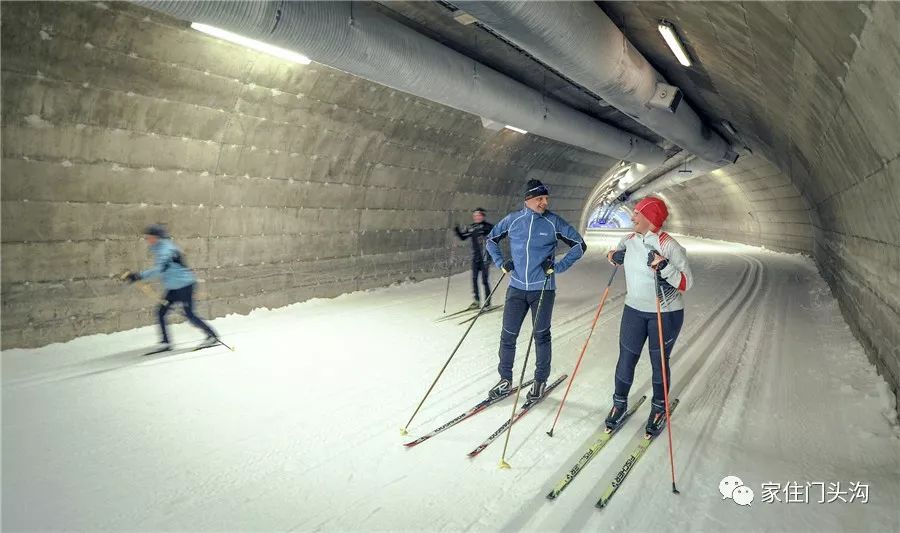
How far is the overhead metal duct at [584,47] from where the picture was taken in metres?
4.51

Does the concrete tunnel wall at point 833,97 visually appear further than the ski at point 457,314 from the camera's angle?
No

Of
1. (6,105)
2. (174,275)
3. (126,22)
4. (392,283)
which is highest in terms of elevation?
(126,22)

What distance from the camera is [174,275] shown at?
6020mm

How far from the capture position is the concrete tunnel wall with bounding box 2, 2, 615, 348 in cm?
534

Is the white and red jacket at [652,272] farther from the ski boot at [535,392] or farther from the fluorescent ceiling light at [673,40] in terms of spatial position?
the fluorescent ceiling light at [673,40]

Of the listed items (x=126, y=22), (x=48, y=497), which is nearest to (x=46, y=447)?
(x=48, y=497)

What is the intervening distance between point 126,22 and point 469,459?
5807mm

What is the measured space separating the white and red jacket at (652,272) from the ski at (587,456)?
1.04 m

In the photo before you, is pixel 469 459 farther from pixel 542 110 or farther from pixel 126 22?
pixel 542 110

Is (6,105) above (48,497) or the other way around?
above

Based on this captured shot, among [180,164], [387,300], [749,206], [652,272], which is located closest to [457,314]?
[387,300]

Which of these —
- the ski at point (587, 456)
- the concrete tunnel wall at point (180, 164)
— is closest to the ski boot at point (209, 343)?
the concrete tunnel wall at point (180, 164)

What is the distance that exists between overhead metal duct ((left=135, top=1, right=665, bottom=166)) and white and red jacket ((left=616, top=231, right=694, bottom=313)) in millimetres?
3760

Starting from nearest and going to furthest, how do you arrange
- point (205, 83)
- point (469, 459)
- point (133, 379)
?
point (469, 459) → point (133, 379) → point (205, 83)
